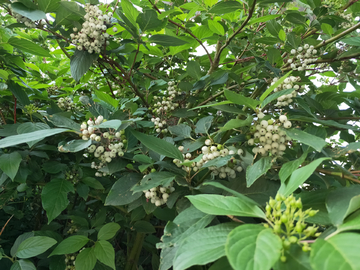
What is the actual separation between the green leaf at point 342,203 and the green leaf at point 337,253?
3.3 inches

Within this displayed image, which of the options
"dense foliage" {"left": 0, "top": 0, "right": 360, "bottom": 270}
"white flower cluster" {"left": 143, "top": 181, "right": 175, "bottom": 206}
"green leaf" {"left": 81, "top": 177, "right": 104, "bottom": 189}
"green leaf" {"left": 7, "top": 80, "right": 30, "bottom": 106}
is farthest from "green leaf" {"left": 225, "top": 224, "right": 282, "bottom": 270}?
"green leaf" {"left": 7, "top": 80, "right": 30, "bottom": 106}

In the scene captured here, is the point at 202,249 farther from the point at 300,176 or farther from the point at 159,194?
the point at 159,194

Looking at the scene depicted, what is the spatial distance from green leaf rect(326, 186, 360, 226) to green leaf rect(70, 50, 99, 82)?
3.59ft

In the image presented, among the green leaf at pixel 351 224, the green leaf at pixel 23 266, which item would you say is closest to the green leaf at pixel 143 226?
the green leaf at pixel 23 266

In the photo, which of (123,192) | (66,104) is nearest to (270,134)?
(123,192)

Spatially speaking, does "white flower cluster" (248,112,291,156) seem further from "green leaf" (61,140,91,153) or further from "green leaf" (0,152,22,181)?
"green leaf" (0,152,22,181)

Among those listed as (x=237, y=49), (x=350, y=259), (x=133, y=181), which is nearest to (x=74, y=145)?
(x=133, y=181)

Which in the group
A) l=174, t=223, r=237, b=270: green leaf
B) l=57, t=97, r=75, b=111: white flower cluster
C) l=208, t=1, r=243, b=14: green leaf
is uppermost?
l=208, t=1, r=243, b=14: green leaf

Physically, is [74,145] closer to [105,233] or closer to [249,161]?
[105,233]

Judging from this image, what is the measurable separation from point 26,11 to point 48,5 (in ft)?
0.35

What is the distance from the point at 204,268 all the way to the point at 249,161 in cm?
48

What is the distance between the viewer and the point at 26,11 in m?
0.99

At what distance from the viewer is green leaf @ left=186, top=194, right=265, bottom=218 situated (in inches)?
18.2

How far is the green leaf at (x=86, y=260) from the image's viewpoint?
0.98 meters
